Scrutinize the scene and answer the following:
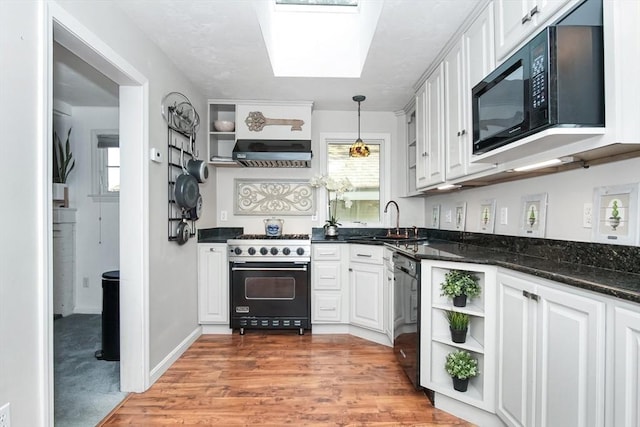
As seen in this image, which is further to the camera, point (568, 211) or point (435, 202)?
point (435, 202)

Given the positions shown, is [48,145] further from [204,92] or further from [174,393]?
[204,92]

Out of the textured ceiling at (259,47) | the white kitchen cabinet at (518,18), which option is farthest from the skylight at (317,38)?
the white kitchen cabinet at (518,18)

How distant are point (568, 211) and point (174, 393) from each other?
8.35 feet

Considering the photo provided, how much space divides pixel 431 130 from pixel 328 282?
169cm

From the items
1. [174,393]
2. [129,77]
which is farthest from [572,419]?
[129,77]

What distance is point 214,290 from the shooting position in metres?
3.25

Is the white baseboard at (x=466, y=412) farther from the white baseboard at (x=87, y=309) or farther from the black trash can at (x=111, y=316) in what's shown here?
the white baseboard at (x=87, y=309)

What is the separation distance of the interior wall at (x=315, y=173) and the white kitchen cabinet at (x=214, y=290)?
1.97 feet

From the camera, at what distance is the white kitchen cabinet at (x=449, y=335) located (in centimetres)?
175

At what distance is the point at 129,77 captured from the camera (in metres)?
2.05

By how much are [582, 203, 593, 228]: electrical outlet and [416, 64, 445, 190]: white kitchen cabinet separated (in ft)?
3.22

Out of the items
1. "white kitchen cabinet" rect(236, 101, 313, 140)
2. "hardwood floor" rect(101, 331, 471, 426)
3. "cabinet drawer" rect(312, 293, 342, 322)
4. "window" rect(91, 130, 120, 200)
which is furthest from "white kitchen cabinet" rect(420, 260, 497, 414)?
"window" rect(91, 130, 120, 200)

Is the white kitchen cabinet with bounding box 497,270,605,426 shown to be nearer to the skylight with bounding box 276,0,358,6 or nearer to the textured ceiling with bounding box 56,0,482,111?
the textured ceiling with bounding box 56,0,482,111

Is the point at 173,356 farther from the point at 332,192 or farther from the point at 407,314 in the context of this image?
the point at 332,192
